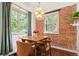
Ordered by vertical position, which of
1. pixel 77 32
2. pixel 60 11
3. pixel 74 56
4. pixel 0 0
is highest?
pixel 0 0

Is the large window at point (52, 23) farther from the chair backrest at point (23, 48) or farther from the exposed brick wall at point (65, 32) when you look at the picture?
the chair backrest at point (23, 48)

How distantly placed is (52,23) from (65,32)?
0.69 ft

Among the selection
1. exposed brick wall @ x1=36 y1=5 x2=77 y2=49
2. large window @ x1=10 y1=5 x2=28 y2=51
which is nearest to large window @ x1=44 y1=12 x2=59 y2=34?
exposed brick wall @ x1=36 y1=5 x2=77 y2=49

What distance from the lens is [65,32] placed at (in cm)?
194

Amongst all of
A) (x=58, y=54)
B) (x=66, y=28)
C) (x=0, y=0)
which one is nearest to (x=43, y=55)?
(x=58, y=54)

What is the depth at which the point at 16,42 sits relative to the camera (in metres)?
1.93

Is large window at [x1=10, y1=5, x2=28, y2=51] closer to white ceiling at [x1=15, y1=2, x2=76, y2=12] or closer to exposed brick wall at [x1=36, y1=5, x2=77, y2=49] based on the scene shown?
white ceiling at [x1=15, y1=2, x2=76, y2=12]

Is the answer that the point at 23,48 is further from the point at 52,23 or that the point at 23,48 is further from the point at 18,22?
the point at 52,23

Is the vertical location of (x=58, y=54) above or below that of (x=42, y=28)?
below

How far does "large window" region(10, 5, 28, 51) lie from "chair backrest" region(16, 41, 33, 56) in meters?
0.08

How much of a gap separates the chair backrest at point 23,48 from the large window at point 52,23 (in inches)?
12.9

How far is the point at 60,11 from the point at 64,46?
1.53 feet

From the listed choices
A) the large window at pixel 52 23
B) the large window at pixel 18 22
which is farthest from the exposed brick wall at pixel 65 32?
the large window at pixel 18 22

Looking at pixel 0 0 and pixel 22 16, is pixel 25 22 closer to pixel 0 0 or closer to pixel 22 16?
pixel 22 16
